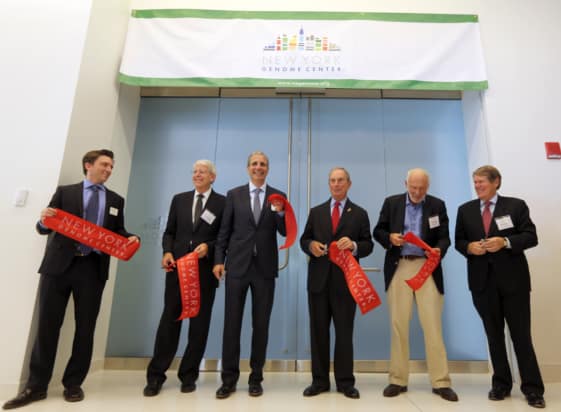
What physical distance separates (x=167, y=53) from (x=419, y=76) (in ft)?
8.58

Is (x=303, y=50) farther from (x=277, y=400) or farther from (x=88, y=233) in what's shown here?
(x=277, y=400)

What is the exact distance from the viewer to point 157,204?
12.4ft

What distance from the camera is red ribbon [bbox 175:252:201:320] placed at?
2.32 m

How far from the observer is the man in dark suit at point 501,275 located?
88.1 inches

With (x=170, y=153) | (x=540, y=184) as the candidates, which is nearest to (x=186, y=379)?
(x=170, y=153)

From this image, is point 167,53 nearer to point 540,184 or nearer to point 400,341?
point 400,341

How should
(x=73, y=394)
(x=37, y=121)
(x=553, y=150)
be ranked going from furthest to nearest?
(x=553, y=150) → (x=37, y=121) → (x=73, y=394)

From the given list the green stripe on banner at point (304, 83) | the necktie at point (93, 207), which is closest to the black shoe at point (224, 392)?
the necktie at point (93, 207)

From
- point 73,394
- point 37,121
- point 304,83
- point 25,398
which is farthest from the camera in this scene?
point 304,83

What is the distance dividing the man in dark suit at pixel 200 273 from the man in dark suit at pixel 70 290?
0.34 meters

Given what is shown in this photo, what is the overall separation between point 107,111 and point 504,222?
355 cm

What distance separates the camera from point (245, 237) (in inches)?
94.0

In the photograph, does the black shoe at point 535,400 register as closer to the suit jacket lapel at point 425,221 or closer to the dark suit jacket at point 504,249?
the dark suit jacket at point 504,249

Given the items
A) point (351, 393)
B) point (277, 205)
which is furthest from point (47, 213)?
point (351, 393)
